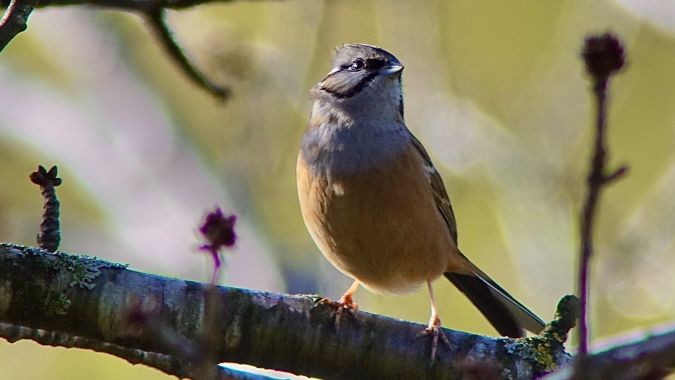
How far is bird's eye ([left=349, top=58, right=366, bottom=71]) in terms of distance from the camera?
19.2ft

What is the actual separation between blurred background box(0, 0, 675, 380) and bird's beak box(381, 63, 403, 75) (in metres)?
1.47

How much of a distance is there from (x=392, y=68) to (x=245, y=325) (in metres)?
2.52

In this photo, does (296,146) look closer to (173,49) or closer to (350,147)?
(350,147)

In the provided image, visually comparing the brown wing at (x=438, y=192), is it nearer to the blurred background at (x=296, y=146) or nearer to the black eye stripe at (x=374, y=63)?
the black eye stripe at (x=374, y=63)

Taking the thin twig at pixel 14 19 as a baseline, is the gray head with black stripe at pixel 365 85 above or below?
above

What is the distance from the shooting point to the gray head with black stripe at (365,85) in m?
5.64

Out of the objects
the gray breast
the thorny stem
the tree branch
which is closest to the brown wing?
the gray breast

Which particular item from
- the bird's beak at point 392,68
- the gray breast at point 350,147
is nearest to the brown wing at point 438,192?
the gray breast at point 350,147

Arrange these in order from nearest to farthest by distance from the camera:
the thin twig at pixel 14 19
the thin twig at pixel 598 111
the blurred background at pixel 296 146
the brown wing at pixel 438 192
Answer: the thin twig at pixel 598 111 → the thin twig at pixel 14 19 → the brown wing at pixel 438 192 → the blurred background at pixel 296 146

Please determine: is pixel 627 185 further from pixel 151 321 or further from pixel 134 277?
pixel 151 321

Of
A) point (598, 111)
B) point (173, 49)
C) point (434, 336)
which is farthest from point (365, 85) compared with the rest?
point (598, 111)

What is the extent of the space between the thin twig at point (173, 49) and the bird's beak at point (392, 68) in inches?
63.2

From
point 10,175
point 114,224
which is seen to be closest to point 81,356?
point 114,224

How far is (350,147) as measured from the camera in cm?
527
